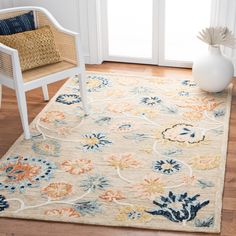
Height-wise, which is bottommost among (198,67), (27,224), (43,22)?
(27,224)

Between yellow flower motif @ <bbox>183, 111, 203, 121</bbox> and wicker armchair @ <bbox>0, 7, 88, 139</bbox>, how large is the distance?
2.23 ft

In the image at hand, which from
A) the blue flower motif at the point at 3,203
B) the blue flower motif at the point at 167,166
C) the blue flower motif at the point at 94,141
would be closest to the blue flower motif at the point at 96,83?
the blue flower motif at the point at 94,141

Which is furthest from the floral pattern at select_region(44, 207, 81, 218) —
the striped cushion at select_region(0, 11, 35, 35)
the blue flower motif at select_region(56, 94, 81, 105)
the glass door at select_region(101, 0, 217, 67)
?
the glass door at select_region(101, 0, 217, 67)

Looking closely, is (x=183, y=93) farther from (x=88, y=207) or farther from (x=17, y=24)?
(x=88, y=207)

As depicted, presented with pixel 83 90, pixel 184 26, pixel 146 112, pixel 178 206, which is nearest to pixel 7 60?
pixel 83 90

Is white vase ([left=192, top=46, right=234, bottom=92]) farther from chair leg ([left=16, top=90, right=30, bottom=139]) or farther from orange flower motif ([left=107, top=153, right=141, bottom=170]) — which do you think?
chair leg ([left=16, top=90, right=30, bottom=139])

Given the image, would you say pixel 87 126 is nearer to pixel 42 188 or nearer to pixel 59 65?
pixel 59 65

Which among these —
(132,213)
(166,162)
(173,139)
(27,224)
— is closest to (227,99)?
(173,139)

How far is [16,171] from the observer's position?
3031 millimetres

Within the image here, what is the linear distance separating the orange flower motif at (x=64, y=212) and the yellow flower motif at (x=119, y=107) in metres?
1.15

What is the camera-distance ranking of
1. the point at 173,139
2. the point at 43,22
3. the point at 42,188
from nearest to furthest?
the point at 42,188 < the point at 173,139 < the point at 43,22

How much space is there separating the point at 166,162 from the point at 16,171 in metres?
0.85

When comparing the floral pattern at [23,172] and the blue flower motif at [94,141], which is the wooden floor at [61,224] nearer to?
the floral pattern at [23,172]

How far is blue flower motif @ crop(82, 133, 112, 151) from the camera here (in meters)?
3.26
